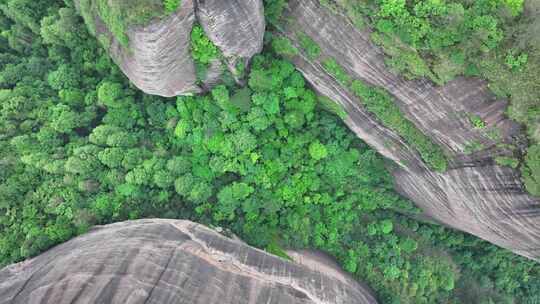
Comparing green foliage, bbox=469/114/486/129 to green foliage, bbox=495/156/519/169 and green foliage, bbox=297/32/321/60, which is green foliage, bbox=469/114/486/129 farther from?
green foliage, bbox=297/32/321/60

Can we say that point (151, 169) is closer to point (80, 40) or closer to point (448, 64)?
point (80, 40)

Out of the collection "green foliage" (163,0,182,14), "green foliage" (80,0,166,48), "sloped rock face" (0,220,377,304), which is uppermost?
"green foliage" (163,0,182,14)

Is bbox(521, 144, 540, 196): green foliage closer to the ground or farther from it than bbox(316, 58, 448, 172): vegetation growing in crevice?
closer to the ground

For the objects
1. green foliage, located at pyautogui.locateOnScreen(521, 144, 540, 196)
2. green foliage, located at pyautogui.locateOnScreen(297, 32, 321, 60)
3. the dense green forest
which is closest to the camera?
green foliage, located at pyautogui.locateOnScreen(521, 144, 540, 196)

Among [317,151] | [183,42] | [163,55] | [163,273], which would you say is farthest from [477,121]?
[163,273]

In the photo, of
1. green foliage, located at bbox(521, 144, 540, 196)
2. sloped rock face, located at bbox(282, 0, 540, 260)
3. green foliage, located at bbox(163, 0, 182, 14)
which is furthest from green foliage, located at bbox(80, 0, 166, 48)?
green foliage, located at bbox(521, 144, 540, 196)

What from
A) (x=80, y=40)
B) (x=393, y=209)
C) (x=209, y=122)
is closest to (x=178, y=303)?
(x=209, y=122)

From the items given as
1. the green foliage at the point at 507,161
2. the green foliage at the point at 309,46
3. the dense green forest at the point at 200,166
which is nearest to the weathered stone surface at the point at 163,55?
the dense green forest at the point at 200,166

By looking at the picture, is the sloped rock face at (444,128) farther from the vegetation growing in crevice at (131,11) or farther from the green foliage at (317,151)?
the vegetation growing in crevice at (131,11)
